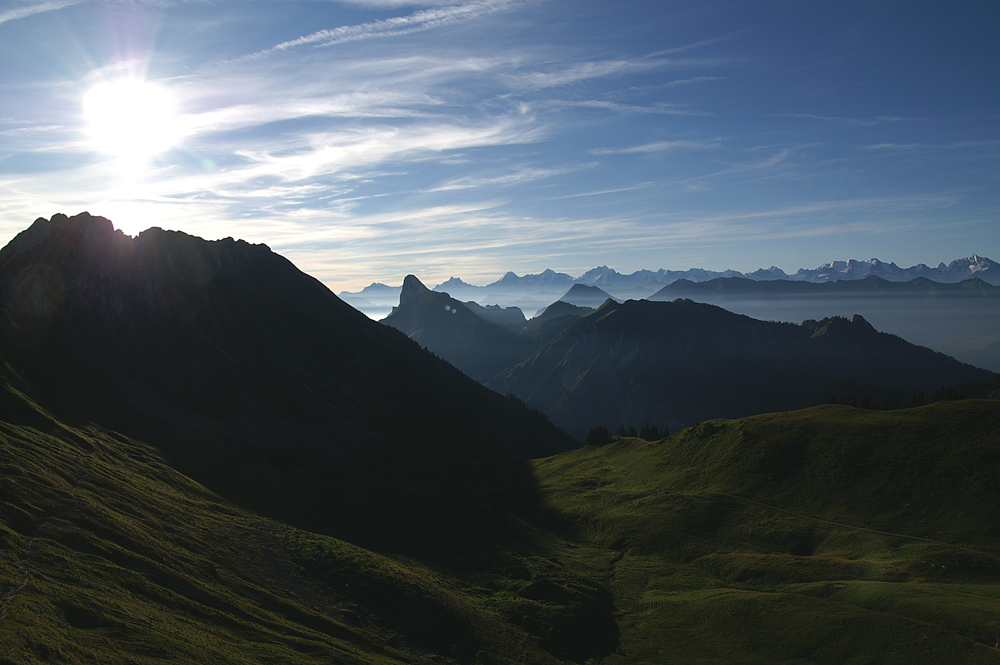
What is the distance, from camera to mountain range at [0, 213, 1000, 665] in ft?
204

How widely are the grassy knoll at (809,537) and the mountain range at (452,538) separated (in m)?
0.45

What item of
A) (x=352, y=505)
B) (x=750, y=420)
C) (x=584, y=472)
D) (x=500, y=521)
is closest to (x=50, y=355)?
(x=352, y=505)

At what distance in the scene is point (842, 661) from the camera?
67.3 metres

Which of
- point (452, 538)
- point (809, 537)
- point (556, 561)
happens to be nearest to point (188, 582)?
point (452, 538)

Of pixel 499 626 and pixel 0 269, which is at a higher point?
pixel 0 269

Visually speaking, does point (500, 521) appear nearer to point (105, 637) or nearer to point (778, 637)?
point (778, 637)

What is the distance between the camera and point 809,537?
10131 cm

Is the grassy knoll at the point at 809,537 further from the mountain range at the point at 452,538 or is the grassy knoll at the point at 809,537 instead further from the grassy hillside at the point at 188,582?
the grassy hillside at the point at 188,582

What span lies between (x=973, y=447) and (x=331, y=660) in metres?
124

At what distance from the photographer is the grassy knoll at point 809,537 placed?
7194 cm

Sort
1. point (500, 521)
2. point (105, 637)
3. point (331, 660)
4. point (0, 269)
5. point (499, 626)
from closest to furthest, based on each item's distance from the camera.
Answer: point (105, 637)
point (331, 660)
point (499, 626)
point (500, 521)
point (0, 269)

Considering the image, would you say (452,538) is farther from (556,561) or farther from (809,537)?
(809,537)

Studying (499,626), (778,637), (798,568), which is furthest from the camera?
(798,568)

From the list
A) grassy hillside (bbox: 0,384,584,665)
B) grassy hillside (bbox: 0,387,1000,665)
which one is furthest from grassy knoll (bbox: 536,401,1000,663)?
grassy hillside (bbox: 0,384,584,665)
